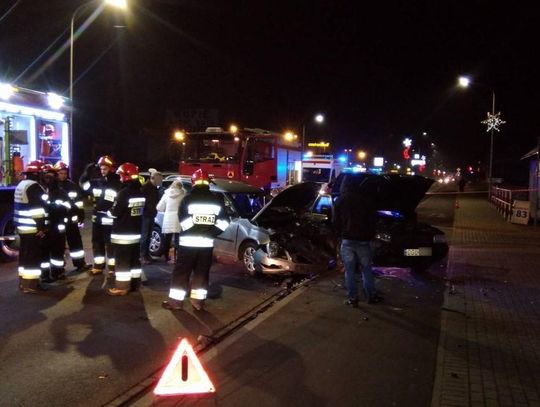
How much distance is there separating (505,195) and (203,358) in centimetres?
2147

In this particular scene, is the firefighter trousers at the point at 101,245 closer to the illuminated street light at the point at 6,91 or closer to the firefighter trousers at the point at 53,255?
the firefighter trousers at the point at 53,255

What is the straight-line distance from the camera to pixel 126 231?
26.5 ft

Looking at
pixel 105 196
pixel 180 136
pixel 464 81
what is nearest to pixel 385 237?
pixel 105 196

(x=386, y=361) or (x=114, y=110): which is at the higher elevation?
(x=114, y=110)

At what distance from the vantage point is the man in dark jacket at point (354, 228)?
758 cm

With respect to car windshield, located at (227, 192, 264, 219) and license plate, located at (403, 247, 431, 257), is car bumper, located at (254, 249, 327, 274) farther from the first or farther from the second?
license plate, located at (403, 247, 431, 257)

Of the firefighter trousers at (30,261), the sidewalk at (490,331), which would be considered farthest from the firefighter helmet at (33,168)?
the sidewalk at (490,331)

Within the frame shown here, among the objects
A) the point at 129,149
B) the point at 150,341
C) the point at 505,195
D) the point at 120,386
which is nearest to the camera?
the point at 120,386

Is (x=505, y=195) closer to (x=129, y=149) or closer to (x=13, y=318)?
(x=13, y=318)

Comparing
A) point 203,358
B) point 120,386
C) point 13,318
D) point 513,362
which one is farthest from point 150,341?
point 513,362

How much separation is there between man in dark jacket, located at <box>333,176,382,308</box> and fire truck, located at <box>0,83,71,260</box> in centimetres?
639

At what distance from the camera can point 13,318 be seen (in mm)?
6785

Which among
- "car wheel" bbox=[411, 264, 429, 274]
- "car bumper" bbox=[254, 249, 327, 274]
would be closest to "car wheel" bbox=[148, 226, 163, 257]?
"car bumper" bbox=[254, 249, 327, 274]

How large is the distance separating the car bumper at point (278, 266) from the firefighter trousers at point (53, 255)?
3036mm
